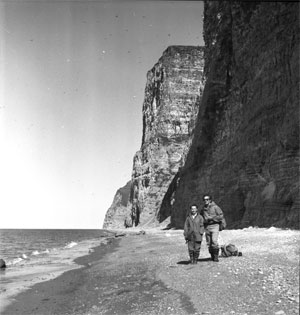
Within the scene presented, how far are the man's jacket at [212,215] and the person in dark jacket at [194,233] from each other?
0.18 metres

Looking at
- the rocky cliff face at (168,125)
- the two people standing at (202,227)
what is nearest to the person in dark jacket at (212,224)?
the two people standing at (202,227)

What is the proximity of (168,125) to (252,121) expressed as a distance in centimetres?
7755

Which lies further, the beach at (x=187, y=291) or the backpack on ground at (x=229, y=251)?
the backpack on ground at (x=229, y=251)

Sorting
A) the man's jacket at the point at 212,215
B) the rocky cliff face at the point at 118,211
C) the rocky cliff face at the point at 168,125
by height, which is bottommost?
the man's jacket at the point at 212,215

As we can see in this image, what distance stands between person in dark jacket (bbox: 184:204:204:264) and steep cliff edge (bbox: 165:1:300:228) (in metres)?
10.4

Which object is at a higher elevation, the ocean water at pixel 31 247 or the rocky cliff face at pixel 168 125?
the rocky cliff face at pixel 168 125

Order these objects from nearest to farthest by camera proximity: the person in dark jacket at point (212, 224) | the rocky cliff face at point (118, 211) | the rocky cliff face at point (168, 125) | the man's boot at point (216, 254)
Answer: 1. the man's boot at point (216, 254)
2. the person in dark jacket at point (212, 224)
3. the rocky cliff face at point (168, 125)
4. the rocky cliff face at point (118, 211)

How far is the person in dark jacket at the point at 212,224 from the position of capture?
11828 millimetres

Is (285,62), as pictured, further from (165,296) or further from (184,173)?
(184,173)

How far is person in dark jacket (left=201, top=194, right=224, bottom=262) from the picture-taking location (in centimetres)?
1183

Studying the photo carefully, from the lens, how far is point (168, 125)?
10862cm

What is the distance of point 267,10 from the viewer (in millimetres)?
30797

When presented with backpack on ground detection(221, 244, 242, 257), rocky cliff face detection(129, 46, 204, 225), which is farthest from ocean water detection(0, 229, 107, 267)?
rocky cliff face detection(129, 46, 204, 225)

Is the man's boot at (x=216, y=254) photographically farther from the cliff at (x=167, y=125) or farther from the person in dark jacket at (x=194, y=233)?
the cliff at (x=167, y=125)
